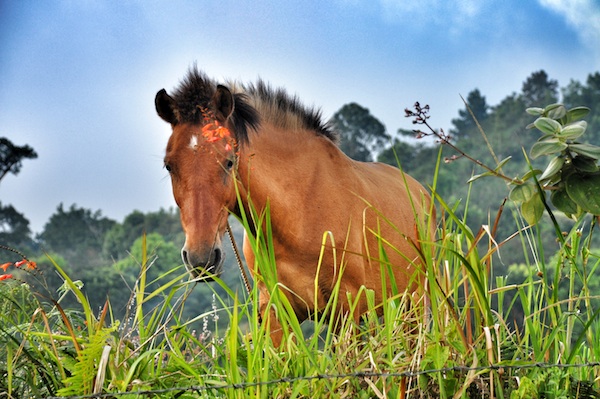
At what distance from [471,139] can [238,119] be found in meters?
35.8

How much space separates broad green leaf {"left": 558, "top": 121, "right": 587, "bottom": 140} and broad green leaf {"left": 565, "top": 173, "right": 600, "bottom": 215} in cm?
16

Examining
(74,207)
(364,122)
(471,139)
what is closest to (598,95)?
(471,139)

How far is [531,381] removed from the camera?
7.57 ft

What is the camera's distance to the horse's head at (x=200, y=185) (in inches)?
138

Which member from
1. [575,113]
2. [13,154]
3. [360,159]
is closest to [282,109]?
[575,113]

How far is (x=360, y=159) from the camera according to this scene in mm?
32719

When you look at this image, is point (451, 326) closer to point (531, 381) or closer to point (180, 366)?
point (531, 381)

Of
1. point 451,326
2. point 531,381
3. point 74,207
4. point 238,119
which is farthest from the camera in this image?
point 74,207

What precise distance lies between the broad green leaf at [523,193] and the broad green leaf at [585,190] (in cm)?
12

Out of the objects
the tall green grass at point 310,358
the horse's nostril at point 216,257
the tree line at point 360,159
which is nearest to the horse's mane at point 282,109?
the horse's nostril at point 216,257

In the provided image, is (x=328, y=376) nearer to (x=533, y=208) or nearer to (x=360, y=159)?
(x=533, y=208)

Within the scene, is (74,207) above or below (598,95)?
below

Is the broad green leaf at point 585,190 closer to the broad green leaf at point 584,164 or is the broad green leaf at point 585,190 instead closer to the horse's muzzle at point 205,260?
the broad green leaf at point 584,164

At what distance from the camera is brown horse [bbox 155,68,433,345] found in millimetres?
3578
